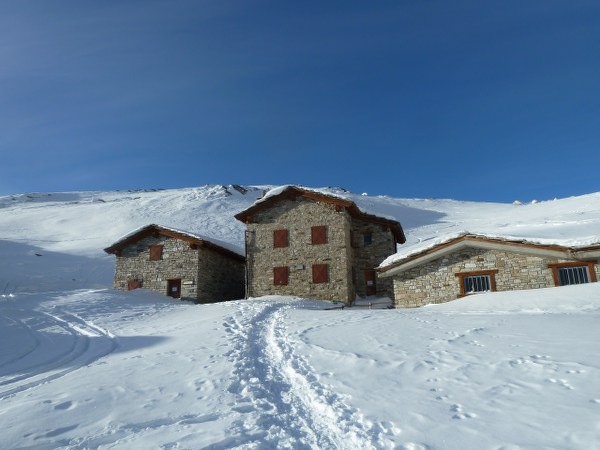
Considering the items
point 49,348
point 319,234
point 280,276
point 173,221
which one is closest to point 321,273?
point 319,234

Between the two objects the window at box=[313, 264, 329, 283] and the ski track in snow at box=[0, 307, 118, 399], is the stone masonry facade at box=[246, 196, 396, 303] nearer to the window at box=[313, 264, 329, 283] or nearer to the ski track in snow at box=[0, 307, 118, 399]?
the window at box=[313, 264, 329, 283]

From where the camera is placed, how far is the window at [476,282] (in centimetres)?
1556

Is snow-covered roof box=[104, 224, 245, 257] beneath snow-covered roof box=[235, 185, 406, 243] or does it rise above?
beneath

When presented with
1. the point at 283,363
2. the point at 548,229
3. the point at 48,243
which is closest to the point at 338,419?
the point at 283,363

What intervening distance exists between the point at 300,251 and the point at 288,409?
1721cm

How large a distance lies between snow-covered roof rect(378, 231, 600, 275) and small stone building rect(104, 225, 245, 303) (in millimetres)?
11317

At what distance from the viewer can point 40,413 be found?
16.9 feet

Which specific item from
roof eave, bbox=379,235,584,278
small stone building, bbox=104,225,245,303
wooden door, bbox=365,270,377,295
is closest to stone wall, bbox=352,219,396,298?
wooden door, bbox=365,270,377,295

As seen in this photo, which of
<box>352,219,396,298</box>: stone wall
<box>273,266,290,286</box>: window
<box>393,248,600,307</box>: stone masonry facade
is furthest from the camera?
<box>352,219,396,298</box>: stone wall

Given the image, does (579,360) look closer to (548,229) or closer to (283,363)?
(283,363)

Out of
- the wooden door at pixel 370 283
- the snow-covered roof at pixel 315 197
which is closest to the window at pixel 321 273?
the wooden door at pixel 370 283

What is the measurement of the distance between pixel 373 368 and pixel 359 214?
17.4m

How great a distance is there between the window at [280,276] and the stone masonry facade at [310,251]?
0.38 ft

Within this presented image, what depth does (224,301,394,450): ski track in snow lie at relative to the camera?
13.3 ft
